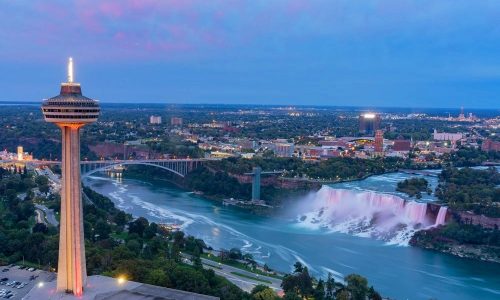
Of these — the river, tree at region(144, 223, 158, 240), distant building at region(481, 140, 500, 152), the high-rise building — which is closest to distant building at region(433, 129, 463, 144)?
distant building at region(481, 140, 500, 152)

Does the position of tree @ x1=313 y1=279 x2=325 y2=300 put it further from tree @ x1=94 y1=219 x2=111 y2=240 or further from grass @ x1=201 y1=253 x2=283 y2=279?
tree @ x1=94 y1=219 x2=111 y2=240

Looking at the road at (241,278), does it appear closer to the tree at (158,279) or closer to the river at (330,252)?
the river at (330,252)

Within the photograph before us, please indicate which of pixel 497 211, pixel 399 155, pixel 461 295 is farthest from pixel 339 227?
pixel 399 155

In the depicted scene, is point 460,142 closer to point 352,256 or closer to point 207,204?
point 207,204

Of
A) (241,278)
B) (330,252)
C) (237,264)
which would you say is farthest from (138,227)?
(330,252)

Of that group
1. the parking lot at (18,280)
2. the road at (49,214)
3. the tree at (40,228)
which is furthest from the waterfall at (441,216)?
the parking lot at (18,280)

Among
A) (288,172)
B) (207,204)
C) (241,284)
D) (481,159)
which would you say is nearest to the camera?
(241,284)

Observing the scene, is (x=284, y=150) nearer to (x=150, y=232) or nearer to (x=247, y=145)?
(x=247, y=145)
